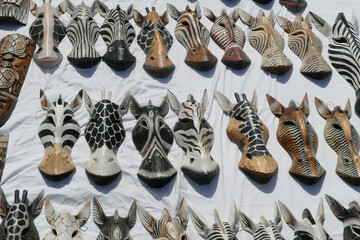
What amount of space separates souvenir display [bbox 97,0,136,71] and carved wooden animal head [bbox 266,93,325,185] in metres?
0.94

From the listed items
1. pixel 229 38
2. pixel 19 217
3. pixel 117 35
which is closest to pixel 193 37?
pixel 229 38

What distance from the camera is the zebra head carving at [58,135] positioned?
8.79 ft

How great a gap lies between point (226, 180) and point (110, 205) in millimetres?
647

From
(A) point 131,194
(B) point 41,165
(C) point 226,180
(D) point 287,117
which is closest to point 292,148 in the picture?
(D) point 287,117

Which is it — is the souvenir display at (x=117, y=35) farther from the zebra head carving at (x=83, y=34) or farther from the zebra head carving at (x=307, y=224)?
the zebra head carving at (x=307, y=224)

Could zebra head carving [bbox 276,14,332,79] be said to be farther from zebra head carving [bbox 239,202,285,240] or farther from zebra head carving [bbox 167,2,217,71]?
zebra head carving [bbox 239,202,285,240]

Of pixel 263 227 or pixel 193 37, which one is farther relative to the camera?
pixel 193 37

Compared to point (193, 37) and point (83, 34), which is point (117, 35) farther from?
point (193, 37)

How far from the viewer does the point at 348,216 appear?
268 centimetres

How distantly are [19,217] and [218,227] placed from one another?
0.96 m

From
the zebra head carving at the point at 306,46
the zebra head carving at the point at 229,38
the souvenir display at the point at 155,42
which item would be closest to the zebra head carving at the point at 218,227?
the souvenir display at the point at 155,42

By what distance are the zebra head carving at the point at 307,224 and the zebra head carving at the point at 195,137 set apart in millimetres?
436

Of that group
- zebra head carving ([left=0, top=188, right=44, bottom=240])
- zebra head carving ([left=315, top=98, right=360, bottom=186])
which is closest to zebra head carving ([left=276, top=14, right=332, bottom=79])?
zebra head carving ([left=315, top=98, right=360, bottom=186])

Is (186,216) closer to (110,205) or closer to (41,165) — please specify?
(110,205)
